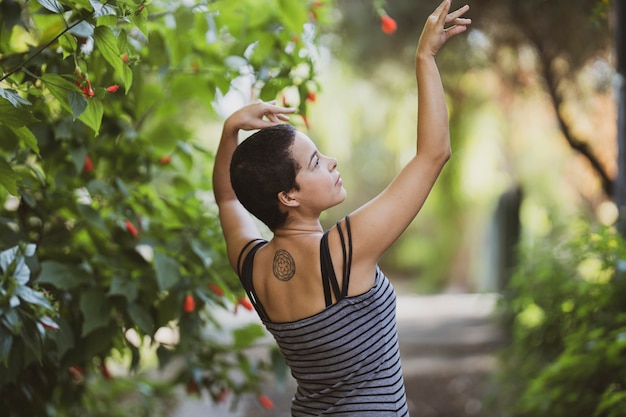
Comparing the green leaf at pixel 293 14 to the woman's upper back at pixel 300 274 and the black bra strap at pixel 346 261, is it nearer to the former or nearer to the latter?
the woman's upper back at pixel 300 274

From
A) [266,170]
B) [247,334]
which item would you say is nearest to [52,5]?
[266,170]

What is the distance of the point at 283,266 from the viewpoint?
1737mm

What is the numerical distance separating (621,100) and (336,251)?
2.52 metres

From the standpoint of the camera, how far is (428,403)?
205 inches

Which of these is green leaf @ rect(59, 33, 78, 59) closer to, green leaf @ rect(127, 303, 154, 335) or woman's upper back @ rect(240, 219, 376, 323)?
woman's upper back @ rect(240, 219, 376, 323)

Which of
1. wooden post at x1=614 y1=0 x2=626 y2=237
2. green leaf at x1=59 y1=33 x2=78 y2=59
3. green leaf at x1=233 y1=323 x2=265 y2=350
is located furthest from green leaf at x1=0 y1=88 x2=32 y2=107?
wooden post at x1=614 y1=0 x2=626 y2=237

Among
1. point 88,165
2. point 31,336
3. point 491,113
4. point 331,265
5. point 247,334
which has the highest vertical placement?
point 331,265

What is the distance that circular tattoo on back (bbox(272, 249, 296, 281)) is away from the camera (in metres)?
1.72

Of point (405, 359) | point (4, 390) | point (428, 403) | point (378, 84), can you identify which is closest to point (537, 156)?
point (378, 84)

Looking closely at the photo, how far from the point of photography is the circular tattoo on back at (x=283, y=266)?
172 cm

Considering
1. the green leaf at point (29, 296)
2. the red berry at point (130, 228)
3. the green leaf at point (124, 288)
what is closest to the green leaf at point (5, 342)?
the green leaf at point (29, 296)

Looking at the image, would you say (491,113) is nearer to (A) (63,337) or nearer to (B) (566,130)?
(B) (566,130)

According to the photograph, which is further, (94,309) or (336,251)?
(94,309)

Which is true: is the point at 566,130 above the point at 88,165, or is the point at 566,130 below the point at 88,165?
below
